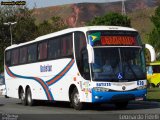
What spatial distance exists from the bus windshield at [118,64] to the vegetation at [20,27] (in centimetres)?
4972

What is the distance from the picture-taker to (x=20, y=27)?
242 ft

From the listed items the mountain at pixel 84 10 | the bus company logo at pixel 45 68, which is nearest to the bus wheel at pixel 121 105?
the bus company logo at pixel 45 68

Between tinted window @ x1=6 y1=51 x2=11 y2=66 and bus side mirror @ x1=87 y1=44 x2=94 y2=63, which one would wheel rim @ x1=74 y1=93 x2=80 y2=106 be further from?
tinted window @ x1=6 y1=51 x2=11 y2=66

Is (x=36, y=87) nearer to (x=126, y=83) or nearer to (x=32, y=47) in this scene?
(x=32, y=47)

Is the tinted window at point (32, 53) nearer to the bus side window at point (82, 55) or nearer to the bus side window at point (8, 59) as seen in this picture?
the bus side window at point (8, 59)

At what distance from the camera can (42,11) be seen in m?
183

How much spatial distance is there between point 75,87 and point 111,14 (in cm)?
5340

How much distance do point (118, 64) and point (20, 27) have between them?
174 feet

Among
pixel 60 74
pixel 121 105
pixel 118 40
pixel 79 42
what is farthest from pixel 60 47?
pixel 121 105

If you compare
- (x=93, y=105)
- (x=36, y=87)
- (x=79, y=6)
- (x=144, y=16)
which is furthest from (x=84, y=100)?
(x=79, y=6)

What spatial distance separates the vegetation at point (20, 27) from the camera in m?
73.1

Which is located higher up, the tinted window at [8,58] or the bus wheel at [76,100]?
the tinted window at [8,58]

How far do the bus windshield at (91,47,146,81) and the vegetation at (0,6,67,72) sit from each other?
163 ft

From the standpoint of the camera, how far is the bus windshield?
70.3ft
